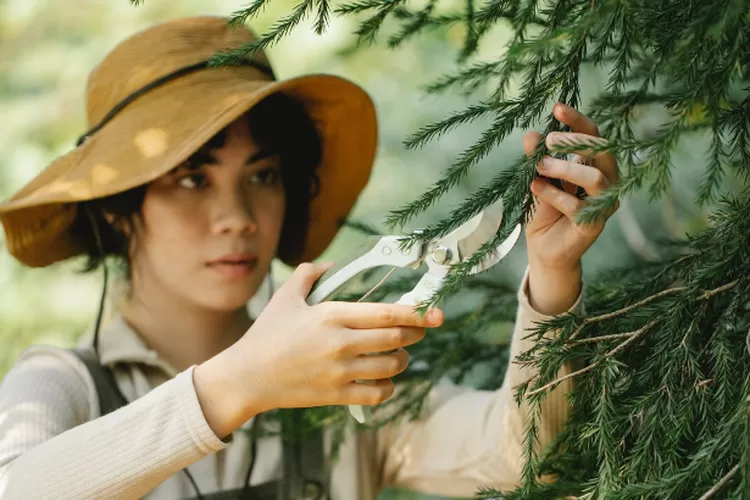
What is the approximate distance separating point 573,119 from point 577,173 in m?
0.06

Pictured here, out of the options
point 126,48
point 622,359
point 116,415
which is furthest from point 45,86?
point 622,359

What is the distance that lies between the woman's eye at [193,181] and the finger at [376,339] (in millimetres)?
740

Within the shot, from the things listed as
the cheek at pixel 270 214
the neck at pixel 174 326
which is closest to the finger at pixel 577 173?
the cheek at pixel 270 214

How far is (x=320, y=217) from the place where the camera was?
82.3 inches

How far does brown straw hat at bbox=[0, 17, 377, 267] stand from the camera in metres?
1.59

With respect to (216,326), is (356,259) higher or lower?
higher

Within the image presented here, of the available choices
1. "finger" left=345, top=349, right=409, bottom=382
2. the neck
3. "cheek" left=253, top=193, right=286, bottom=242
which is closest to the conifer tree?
"finger" left=345, top=349, right=409, bottom=382

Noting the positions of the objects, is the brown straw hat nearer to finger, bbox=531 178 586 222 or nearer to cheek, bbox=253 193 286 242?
cheek, bbox=253 193 286 242

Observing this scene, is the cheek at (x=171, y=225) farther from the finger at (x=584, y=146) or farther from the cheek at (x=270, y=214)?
the finger at (x=584, y=146)

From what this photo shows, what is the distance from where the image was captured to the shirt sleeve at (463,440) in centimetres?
142

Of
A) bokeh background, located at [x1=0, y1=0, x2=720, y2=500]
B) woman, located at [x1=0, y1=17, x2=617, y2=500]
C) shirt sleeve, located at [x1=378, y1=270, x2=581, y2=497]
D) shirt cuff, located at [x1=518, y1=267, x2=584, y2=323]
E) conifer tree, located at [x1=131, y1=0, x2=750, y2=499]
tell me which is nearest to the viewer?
conifer tree, located at [x1=131, y1=0, x2=750, y2=499]

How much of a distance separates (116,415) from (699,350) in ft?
2.53

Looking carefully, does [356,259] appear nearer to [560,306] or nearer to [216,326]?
[560,306]

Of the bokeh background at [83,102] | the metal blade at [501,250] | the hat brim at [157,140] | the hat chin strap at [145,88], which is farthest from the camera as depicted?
the bokeh background at [83,102]
